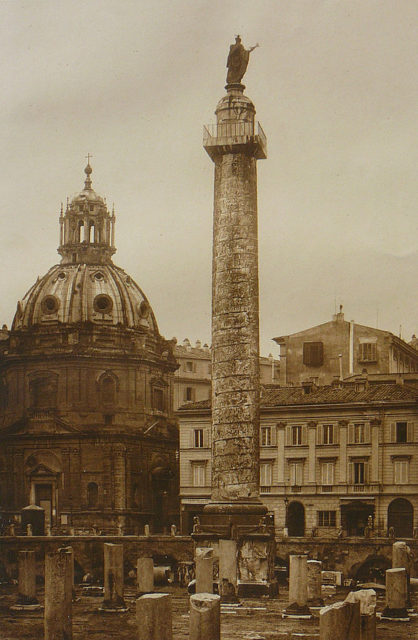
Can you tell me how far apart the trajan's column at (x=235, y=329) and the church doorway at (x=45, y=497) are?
2448 cm

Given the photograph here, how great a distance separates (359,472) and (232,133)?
17663mm

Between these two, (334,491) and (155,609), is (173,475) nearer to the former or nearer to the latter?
(334,491)

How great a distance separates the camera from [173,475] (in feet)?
200

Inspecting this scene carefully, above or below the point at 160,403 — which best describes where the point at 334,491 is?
below

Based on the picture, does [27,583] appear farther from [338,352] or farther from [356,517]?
[338,352]

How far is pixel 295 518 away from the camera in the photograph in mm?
49344

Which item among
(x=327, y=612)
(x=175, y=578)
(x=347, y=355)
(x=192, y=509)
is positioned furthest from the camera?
(x=347, y=355)

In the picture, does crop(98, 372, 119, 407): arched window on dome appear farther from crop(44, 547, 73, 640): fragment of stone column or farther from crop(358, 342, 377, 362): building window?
crop(44, 547, 73, 640): fragment of stone column

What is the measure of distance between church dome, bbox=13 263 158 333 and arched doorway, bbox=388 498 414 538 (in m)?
19.1

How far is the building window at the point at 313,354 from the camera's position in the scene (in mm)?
56219

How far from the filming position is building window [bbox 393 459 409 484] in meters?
47.1

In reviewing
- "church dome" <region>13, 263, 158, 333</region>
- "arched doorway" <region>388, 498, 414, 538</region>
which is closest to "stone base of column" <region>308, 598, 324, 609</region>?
"arched doorway" <region>388, 498, 414, 538</region>

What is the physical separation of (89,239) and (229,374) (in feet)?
99.3

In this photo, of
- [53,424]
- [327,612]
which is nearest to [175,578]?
[53,424]
